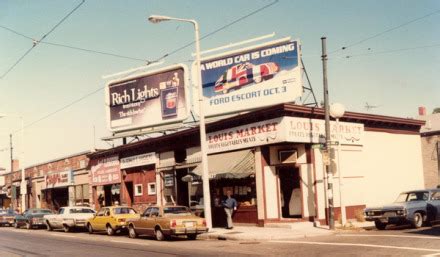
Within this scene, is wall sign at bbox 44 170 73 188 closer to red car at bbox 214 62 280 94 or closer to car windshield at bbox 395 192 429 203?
red car at bbox 214 62 280 94

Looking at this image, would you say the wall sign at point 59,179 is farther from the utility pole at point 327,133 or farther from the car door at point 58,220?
the utility pole at point 327,133

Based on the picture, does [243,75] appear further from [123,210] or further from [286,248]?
[286,248]

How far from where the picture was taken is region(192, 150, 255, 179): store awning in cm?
2459

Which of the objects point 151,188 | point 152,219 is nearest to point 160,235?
point 152,219

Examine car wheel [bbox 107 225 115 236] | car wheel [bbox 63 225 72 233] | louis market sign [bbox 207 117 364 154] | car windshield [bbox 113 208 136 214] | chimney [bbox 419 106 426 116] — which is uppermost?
chimney [bbox 419 106 426 116]

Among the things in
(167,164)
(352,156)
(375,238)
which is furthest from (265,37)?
(375,238)

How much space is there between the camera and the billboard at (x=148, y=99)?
32.0 m

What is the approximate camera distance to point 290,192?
25.1 meters

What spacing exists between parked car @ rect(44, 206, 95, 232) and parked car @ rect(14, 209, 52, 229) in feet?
10.8

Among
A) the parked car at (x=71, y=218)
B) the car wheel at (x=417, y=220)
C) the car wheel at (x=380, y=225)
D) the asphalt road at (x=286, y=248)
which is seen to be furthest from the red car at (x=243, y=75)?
the asphalt road at (x=286, y=248)

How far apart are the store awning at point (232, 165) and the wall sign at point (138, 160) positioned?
18.8 feet

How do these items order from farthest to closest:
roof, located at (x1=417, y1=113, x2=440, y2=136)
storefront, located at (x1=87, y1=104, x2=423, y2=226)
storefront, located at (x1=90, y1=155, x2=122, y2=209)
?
roof, located at (x1=417, y1=113, x2=440, y2=136)
storefront, located at (x1=90, y1=155, x2=122, y2=209)
storefront, located at (x1=87, y1=104, x2=423, y2=226)

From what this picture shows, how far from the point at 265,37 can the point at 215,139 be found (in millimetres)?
5925

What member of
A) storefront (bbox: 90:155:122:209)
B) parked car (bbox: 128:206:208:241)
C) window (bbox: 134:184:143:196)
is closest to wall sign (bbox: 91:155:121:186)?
storefront (bbox: 90:155:122:209)
